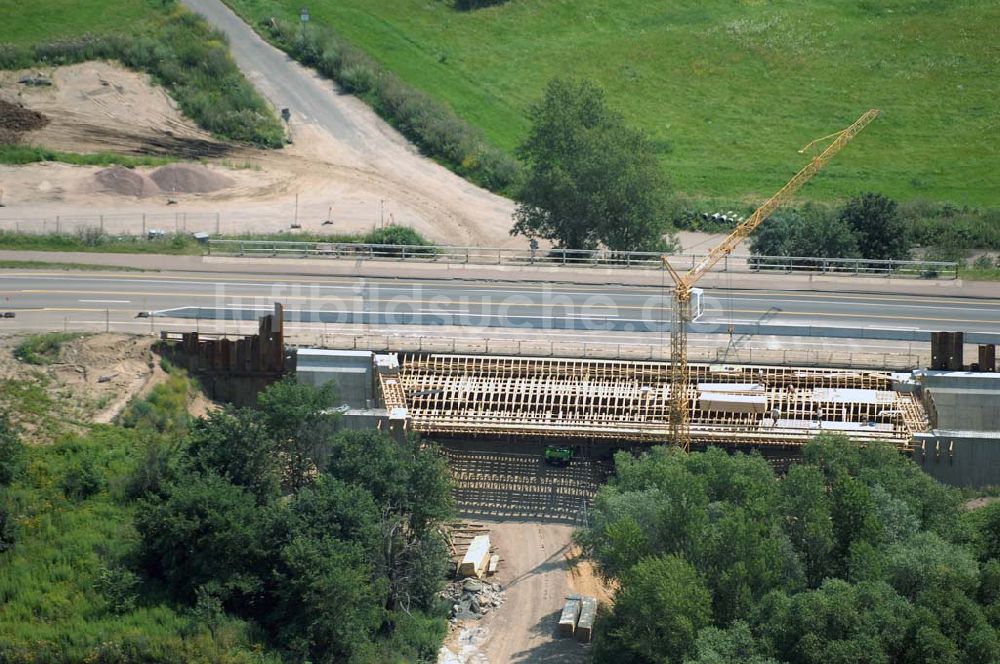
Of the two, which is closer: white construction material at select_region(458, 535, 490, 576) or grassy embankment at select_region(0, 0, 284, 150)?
white construction material at select_region(458, 535, 490, 576)

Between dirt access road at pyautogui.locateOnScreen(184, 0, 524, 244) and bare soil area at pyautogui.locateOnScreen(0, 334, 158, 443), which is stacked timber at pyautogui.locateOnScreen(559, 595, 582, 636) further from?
dirt access road at pyautogui.locateOnScreen(184, 0, 524, 244)

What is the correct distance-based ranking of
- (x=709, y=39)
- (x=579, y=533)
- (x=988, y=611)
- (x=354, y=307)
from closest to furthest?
1. (x=988, y=611)
2. (x=579, y=533)
3. (x=354, y=307)
4. (x=709, y=39)

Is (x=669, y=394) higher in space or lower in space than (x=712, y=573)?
higher

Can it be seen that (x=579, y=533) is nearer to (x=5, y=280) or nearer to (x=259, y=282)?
(x=259, y=282)

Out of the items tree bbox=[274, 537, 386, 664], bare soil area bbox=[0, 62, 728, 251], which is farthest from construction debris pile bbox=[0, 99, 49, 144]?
tree bbox=[274, 537, 386, 664]

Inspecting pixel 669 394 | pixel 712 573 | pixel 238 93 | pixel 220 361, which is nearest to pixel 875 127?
pixel 238 93

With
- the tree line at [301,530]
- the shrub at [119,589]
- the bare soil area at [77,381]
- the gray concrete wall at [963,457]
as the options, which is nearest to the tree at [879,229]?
the gray concrete wall at [963,457]

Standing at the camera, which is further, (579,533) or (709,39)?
(709,39)

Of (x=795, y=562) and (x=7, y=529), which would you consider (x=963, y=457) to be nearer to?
(x=795, y=562)
